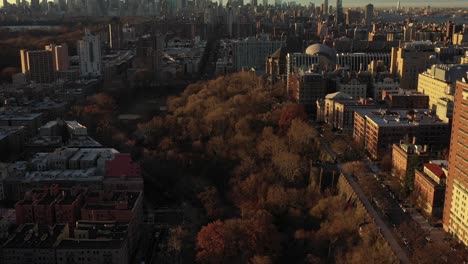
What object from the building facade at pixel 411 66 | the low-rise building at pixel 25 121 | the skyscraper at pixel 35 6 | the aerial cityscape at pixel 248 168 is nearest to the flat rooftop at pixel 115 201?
the aerial cityscape at pixel 248 168

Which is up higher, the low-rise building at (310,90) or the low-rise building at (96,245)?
the low-rise building at (310,90)

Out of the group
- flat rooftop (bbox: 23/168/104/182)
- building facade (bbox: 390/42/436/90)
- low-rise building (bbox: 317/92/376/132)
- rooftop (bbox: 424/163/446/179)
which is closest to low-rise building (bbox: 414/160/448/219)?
rooftop (bbox: 424/163/446/179)

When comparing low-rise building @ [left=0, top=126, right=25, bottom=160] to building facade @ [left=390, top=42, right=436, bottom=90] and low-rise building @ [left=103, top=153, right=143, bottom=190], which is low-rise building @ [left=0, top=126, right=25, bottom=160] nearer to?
low-rise building @ [left=103, top=153, right=143, bottom=190]

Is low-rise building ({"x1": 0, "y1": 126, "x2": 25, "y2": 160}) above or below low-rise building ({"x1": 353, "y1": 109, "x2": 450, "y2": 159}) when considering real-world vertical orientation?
below

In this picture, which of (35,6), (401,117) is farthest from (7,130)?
(35,6)

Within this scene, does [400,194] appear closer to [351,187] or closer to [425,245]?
[351,187]

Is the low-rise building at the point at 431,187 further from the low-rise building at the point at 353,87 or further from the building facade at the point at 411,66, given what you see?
the building facade at the point at 411,66

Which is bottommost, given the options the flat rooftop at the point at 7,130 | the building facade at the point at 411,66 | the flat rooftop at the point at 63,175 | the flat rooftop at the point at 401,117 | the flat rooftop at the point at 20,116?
the flat rooftop at the point at 63,175
